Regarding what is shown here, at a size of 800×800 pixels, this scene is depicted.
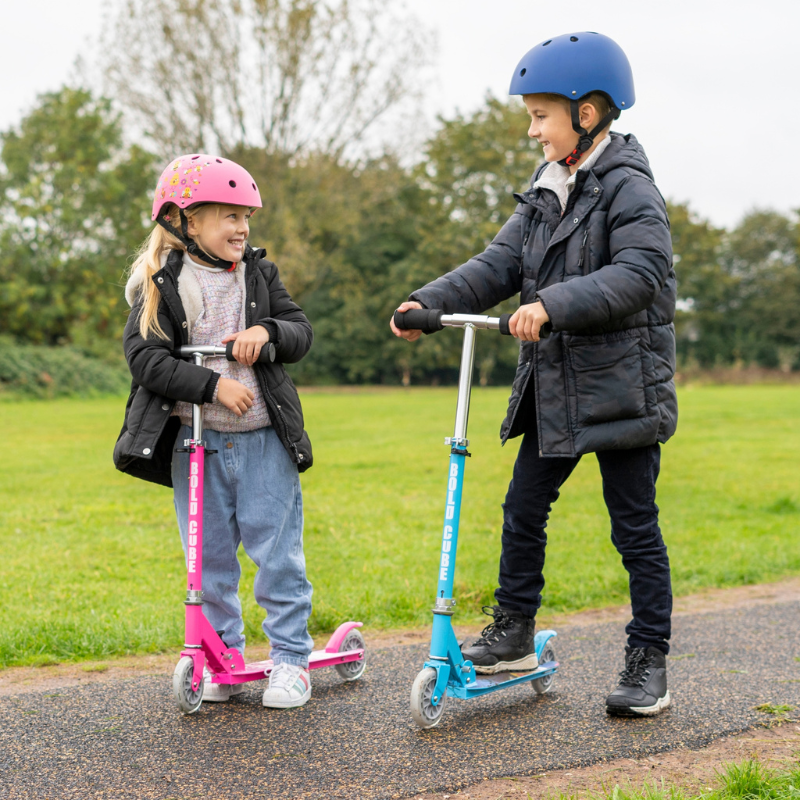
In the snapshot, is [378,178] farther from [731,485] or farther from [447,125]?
[731,485]

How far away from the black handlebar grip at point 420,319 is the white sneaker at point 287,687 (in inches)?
50.6

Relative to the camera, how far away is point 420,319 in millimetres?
3068

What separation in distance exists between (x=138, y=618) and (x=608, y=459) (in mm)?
2333

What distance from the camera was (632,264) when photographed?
295 centimetres

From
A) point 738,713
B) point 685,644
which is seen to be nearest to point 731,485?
point 685,644

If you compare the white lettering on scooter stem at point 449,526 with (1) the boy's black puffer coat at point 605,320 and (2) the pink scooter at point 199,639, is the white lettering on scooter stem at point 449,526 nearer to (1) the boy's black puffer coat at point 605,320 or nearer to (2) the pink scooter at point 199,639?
(1) the boy's black puffer coat at point 605,320

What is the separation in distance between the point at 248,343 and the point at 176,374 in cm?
26

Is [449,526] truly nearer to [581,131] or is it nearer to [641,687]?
[641,687]

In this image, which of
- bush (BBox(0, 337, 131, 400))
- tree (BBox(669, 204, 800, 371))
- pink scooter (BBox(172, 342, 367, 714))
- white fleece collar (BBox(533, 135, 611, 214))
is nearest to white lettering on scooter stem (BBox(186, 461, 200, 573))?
pink scooter (BBox(172, 342, 367, 714))

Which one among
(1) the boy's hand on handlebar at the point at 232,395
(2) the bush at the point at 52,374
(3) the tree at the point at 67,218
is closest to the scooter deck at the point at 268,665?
(1) the boy's hand on handlebar at the point at 232,395

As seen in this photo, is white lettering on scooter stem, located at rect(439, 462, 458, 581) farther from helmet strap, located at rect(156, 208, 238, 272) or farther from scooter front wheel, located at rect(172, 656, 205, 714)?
helmet strap, located at rect(156, 208, 238, 272)

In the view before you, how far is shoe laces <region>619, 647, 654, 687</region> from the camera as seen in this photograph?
324 cm

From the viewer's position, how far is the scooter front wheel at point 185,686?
3.05 meters

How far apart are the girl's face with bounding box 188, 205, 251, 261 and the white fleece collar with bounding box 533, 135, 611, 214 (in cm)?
108
